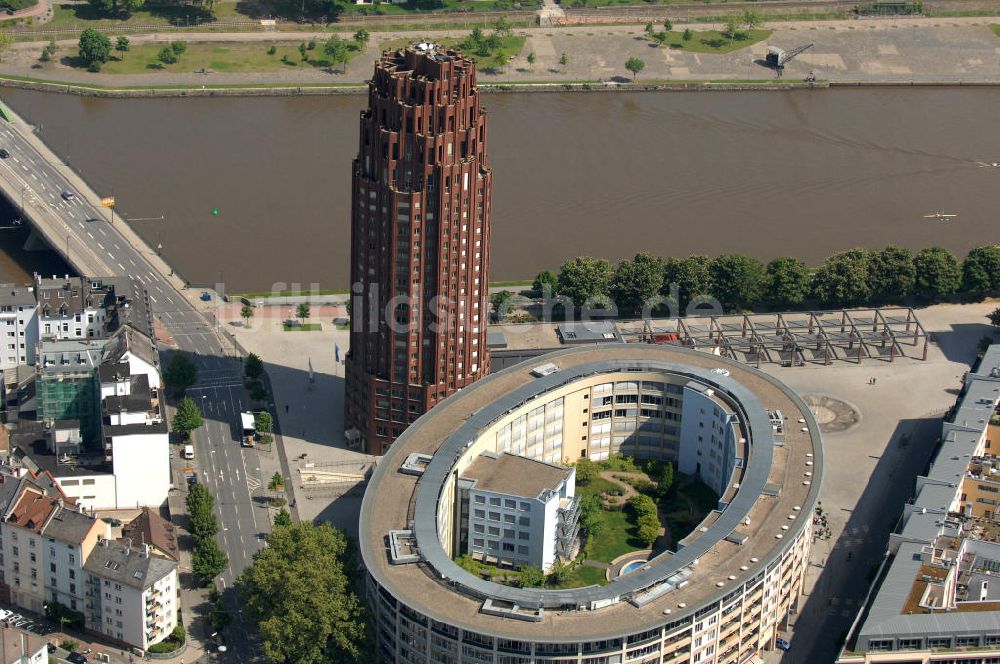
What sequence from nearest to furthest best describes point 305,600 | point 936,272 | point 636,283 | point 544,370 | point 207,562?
point 305,600, point 207,562, point 544,370, point 636,283, point 936,272

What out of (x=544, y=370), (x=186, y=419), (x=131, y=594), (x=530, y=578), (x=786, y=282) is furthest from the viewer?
(x=786, y=282)

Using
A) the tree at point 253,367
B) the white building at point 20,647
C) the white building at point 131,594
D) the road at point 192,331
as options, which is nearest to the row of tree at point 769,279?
the tree at point 253,367

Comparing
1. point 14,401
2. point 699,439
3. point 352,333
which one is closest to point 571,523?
point 699,439

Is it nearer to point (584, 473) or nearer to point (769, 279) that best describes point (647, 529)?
point (584, 473)

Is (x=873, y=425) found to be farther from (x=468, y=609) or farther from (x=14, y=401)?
(x=14, y=401)

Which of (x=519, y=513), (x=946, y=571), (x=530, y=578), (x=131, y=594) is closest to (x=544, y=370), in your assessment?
(x=519, y=513)

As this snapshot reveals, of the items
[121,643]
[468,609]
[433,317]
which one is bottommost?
[121,643]

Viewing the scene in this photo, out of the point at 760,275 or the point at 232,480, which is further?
the point at 760,275
